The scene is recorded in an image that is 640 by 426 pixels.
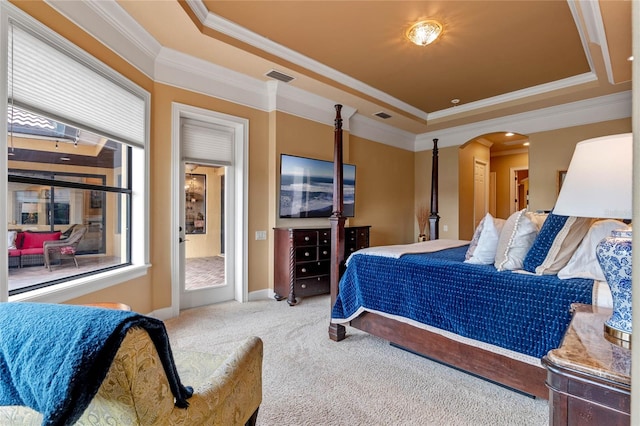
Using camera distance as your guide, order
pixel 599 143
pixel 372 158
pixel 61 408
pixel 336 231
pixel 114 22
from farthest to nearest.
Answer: pixel 372 158
pixel 336 231
pixel 114 22
pixel 599 143
pixel 61 408

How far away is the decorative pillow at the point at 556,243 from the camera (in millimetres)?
1758

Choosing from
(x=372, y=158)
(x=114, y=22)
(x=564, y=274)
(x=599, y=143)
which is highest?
(x=114, y=22)

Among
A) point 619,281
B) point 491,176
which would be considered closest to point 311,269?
point 619,281

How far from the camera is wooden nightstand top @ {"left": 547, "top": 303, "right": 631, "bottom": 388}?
815mm

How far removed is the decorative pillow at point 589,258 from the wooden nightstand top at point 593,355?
2.06ft

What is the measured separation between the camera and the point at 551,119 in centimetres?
484

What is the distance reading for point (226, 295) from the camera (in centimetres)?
399

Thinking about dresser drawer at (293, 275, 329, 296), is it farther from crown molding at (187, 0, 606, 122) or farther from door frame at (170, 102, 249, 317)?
crown molding at (187, 0, 606, 122)

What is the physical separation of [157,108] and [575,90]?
16.9 ft

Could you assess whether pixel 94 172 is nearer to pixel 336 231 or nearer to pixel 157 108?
pixel 157 108

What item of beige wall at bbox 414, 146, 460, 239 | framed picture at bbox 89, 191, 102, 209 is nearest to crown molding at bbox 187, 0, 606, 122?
beige wall at bbox 414, 146, 460, 239

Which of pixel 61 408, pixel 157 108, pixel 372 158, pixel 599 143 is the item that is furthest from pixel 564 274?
pixel 372 158

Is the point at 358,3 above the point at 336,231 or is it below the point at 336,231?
above

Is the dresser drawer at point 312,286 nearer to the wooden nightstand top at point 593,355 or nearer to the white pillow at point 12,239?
the white pillow at point 12,239
